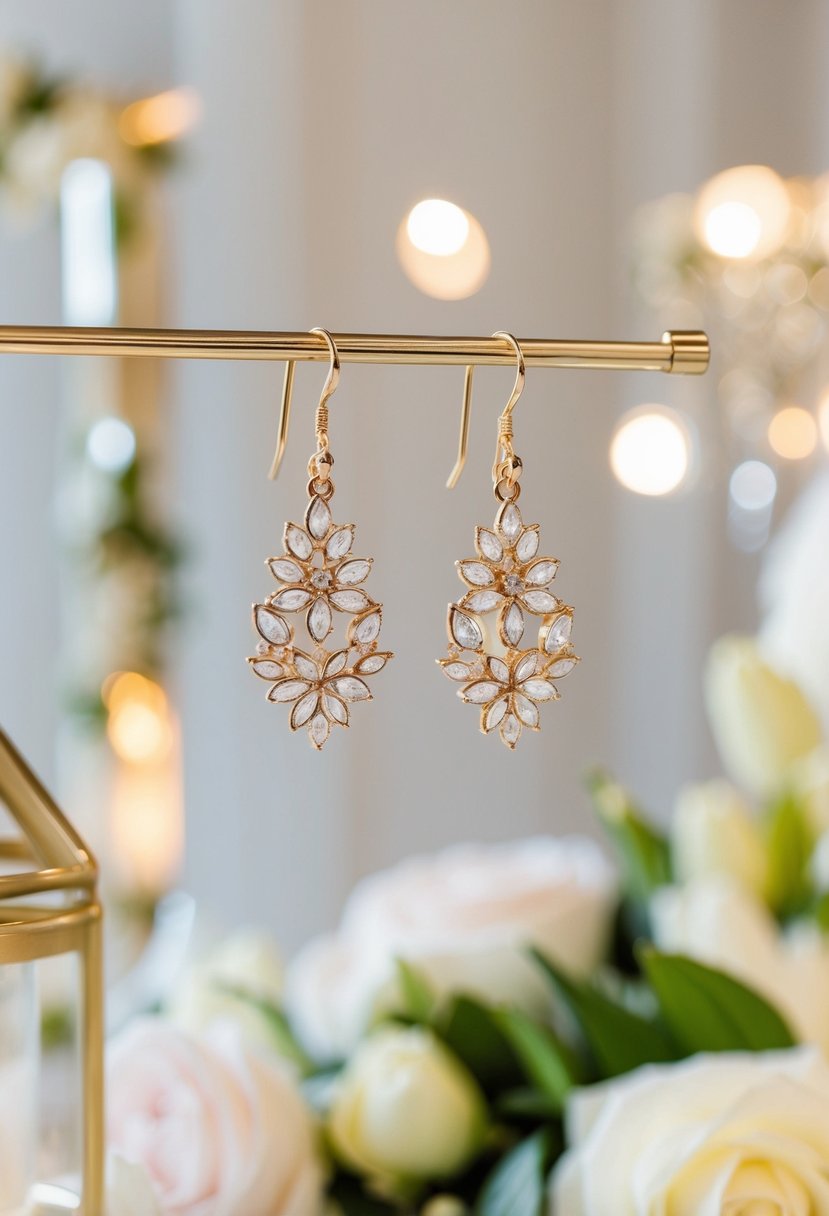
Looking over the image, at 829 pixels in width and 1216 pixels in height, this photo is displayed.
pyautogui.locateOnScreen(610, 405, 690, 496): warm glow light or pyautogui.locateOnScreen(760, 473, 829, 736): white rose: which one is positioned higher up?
pyautogui.locateOnScreen(610, 405, 690, 496): warm glow light

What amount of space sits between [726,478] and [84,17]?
3.97 ft

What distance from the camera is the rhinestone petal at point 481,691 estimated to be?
395 mm

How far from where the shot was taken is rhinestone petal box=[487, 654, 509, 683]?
40 cm

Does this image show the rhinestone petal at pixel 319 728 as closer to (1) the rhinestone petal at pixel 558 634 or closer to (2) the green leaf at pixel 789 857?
(1) the rhinestone petal at pixel 558 634

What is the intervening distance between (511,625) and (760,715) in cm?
27

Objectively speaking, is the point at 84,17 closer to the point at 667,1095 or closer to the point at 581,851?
the point at 581,851

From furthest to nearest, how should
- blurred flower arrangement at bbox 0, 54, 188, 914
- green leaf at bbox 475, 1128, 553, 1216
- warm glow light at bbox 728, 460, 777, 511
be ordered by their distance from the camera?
1. warm glow light at bbox 728, 460, 777, 511
2. blurred flower arrangement at bbox 0, 54, 188, 914
3. green leaf at bbox 475, 1128, 553, 1216

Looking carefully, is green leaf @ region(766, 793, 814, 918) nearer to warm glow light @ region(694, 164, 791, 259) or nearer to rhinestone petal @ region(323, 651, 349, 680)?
rhinestone petal @ region(323, 651, 349, 680)

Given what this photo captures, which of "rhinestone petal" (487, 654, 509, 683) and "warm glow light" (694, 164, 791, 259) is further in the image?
"warm glow light" (694, 164, 791, 259)

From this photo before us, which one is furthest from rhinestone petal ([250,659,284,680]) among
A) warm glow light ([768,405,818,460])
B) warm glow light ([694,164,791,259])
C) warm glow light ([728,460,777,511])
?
warm glow light ([728,460,777,511])

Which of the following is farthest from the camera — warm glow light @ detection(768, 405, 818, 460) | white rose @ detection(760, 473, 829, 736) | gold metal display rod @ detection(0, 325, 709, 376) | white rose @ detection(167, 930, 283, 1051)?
warm glow light @ detection(768, 405, 818, 460)

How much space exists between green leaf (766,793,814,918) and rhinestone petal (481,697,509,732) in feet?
0.93

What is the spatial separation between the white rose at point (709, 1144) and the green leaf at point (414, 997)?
122 millimetres

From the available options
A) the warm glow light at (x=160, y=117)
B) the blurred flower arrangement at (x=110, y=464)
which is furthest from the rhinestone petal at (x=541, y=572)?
the warm glow light at (x=160, y=117)
